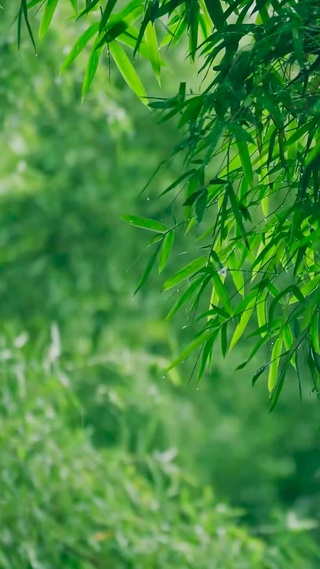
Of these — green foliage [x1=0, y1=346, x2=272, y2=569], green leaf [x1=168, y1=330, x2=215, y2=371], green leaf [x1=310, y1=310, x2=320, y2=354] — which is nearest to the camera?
green leaf [x1=310, y1=310, x2=320, y2=354]

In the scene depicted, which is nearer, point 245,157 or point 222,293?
point 245,157

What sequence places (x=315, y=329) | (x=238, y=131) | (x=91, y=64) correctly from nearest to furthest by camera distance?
1. (x=238, y=131)
2. (x=315, y=329)
3. (x=91, y=64)

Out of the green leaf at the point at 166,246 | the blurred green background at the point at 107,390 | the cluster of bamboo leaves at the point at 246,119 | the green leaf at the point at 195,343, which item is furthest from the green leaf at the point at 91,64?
the blurred green background at the point at 107,390

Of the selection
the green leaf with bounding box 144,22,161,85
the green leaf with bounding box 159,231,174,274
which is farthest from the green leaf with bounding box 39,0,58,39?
the green leaf with bounding box 159,231,174,274

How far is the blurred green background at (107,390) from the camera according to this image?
318 cm

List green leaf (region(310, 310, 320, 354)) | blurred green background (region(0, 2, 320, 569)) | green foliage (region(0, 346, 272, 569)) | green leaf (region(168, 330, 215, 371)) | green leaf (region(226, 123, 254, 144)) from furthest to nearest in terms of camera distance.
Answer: blurred green background (region(0, 2, 320, 569))
green foliage (region(0, 346, 272, 569))
green leaf (region(168, 330, 215, 371))
green leaf (region(310, 310, 320, 354))
green leaf (region(226, 123, 254, 144))

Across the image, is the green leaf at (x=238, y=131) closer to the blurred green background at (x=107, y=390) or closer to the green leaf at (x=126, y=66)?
the green leaf at (x=126, y=66)

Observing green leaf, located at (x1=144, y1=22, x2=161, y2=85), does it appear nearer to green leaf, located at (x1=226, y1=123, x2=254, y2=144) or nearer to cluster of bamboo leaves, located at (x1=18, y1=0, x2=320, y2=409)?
cluster of bamboo leaves, located at (x1=18, y1=0, x2=320, y2=409)

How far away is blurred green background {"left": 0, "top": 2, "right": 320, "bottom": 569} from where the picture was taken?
3184 millimetres

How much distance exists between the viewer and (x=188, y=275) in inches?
56.5

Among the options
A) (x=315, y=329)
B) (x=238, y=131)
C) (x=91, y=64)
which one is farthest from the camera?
(x=91, y=64)

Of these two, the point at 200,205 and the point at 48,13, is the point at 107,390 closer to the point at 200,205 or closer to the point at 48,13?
the point at 48,13

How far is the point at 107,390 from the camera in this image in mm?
3127

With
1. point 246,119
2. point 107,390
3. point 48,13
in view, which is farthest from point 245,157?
point 107,390
